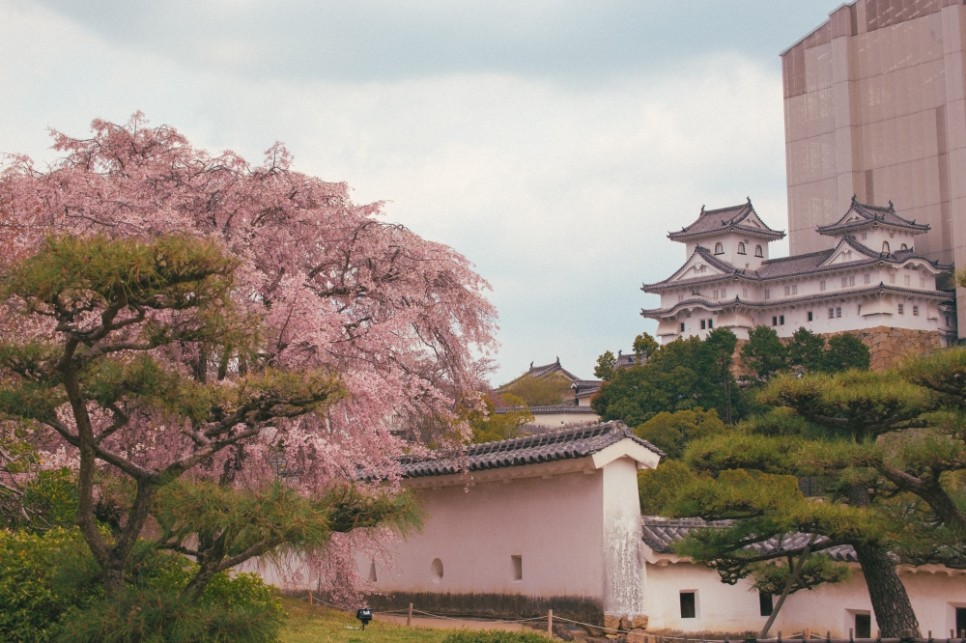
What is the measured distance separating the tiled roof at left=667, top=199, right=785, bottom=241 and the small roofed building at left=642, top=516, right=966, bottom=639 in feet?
209

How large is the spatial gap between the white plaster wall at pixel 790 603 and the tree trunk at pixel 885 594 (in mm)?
2952

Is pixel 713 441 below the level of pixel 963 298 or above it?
below

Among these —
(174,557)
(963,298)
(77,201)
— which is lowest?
(174,557)

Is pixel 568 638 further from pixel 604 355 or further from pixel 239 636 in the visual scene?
pixel 604 355

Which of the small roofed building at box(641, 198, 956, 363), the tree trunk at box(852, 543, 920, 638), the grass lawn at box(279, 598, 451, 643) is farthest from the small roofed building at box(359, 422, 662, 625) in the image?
the small roofed building at box(641, 198, 956, 363)

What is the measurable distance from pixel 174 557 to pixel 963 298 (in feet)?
235

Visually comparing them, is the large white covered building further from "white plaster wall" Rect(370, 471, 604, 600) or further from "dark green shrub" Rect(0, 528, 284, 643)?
"dark green shrub" Rect(0, 528, 284, 643)

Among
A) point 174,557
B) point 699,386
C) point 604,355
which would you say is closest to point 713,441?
point 174,557

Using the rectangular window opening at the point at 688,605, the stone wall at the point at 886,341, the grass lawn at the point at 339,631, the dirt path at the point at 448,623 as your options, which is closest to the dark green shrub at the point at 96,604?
Answer: the grass lawn at the point at 339,631

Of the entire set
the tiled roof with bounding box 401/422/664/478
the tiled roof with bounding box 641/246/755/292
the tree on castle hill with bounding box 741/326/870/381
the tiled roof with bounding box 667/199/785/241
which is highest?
the tiled roof with bounding box 667/199/785/241

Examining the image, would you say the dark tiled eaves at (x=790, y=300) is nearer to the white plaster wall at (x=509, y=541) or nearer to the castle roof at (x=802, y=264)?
the castle roof at (x=802, y=264)

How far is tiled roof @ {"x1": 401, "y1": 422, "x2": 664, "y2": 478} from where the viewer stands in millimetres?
14891

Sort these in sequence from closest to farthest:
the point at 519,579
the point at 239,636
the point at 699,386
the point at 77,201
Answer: the point at 239,636, the point at 77,201, the point at 519,579, the point at 699,386

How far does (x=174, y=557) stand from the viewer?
973 cm
